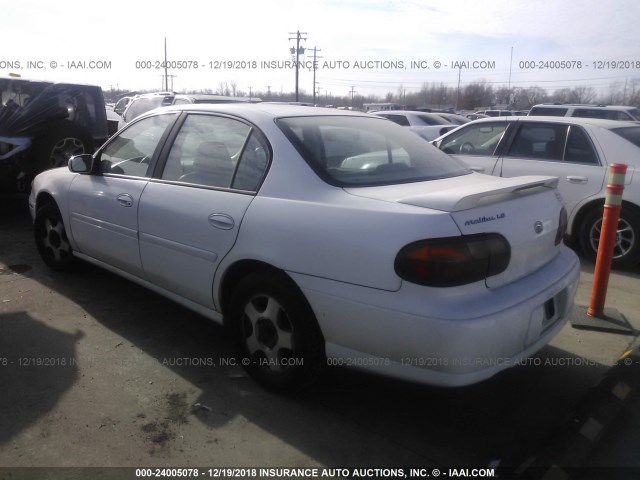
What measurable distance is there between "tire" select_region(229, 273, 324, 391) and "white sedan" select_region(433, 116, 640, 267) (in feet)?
10.9

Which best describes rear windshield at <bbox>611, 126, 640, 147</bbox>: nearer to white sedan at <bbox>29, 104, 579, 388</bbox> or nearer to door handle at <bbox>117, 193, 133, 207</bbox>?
white sedan at <bbox>29, 104, 579, 388</bbox>

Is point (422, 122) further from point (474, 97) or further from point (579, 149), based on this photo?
point (474, 97)

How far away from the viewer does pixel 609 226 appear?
3930 millimetres

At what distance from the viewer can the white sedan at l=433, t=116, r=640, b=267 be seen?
5.43 metres

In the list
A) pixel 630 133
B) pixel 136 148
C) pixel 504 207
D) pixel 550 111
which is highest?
pixel 550 111

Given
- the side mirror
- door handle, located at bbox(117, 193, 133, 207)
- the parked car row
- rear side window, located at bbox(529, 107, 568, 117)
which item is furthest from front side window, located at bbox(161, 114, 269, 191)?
rear side window, located at bbox(529, 107, 568, 117)

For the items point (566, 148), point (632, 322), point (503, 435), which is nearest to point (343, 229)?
point (503, 435)

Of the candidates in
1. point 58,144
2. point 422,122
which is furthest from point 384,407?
point 422,122

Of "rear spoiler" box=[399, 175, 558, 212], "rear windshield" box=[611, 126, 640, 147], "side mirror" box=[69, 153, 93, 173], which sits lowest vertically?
"side mirror" box=[69, 153, 93, 173]

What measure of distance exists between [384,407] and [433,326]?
867 mm

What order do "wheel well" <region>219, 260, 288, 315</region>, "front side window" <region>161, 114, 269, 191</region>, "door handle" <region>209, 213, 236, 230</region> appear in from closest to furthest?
"wheel well" <region>219, 260, 288, 315</region> < "door handle" <region>209, 213, 236, 230</region> < "front side window" <region>161, 114, 269, 191</region>

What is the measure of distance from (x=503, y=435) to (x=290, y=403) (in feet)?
3.66

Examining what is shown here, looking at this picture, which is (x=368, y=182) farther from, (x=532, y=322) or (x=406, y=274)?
(x=532, y=322)

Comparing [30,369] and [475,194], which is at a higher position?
[475,194]
